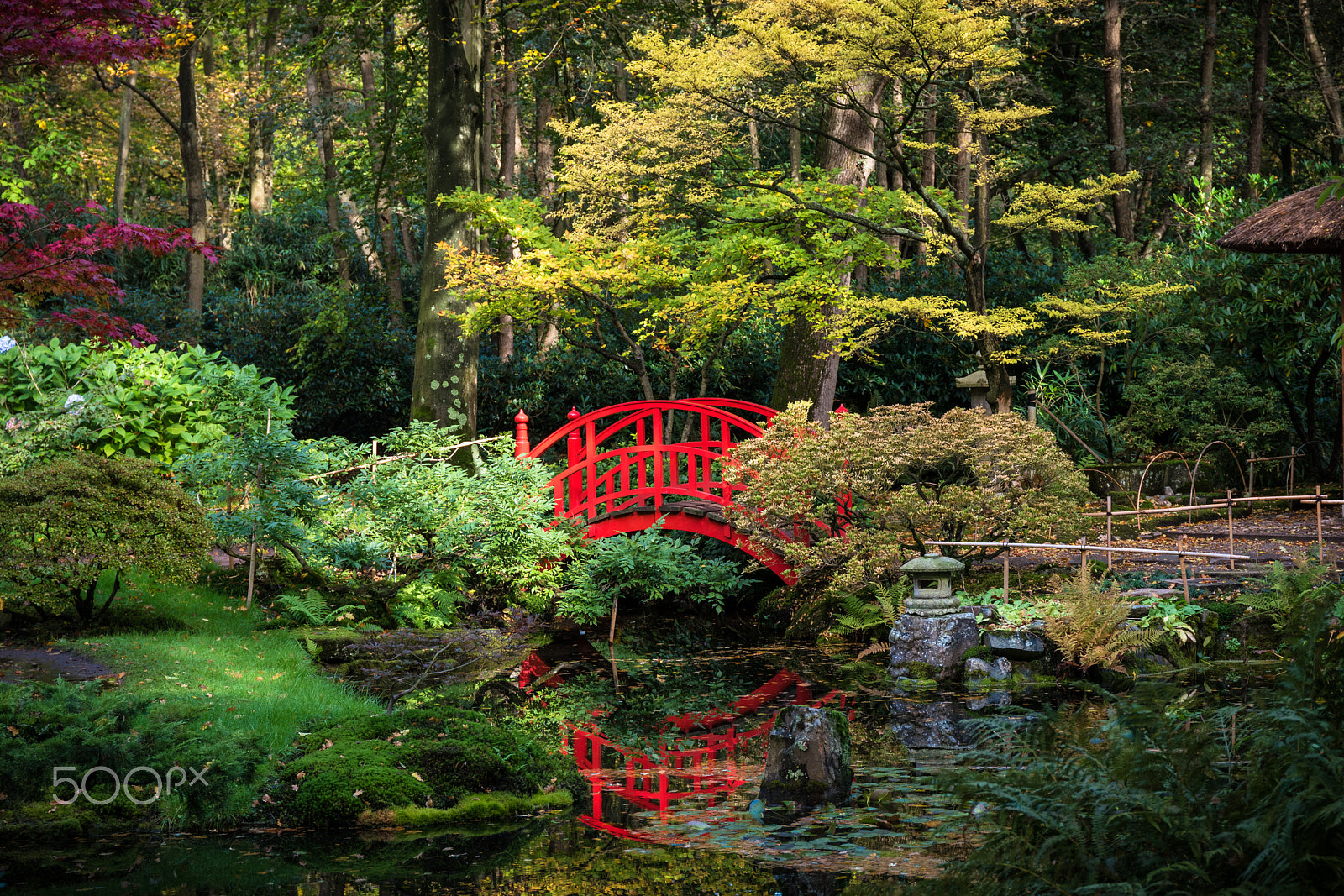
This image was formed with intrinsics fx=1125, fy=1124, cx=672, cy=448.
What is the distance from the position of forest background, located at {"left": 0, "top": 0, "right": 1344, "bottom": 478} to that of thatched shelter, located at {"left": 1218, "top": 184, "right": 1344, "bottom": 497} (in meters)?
1.62

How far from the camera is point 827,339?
13.9 meters

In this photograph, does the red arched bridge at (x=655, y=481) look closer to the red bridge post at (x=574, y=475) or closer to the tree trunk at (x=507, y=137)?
the red bridge post at (x=574, y=475)

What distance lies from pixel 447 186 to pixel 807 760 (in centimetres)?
949

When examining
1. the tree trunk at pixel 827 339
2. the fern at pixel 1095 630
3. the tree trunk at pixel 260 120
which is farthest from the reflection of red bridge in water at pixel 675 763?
the tree trunk at pixel 260 120

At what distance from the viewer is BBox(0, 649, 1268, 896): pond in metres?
5.00

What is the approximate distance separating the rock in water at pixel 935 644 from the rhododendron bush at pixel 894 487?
1263 mm

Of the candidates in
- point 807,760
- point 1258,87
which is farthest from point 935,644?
point 1258,87

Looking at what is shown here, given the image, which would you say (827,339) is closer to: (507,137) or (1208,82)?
(507,137)

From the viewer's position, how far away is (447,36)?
1360 centimetres

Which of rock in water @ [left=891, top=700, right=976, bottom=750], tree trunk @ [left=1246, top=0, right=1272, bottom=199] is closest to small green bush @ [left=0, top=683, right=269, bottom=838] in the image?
rock in water @ [left=891, top=700, right=976, bottom=750]

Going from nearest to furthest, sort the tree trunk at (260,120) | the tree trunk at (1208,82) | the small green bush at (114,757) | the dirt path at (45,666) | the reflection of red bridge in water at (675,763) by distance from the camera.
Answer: the small green bush at (114,757) → the reflection of red bridge in water at (675,763) → the dirt path at (45,666) → the tree trunk at (1208,82) → the tree trunk at (260,120)

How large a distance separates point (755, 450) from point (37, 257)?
7.10 metres

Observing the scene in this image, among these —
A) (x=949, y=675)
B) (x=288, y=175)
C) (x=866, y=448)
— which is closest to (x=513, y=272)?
(x=866, y=448)

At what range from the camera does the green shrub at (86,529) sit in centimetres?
820
